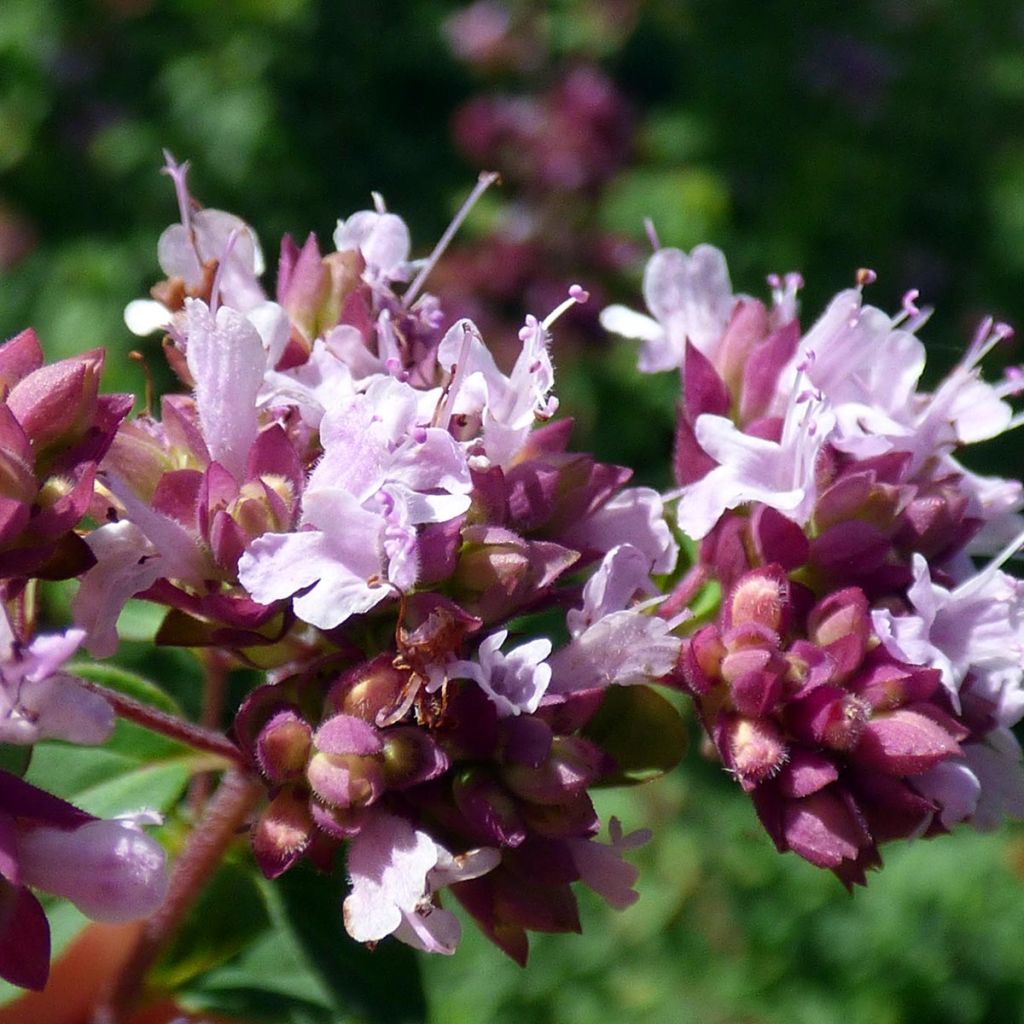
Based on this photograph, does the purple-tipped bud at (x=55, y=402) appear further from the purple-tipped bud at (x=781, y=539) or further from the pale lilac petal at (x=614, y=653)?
the purple-tipped bud at (x=781, y=539)

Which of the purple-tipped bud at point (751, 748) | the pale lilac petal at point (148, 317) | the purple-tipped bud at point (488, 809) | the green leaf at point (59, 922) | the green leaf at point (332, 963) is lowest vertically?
the green leaf at point (332, 963)

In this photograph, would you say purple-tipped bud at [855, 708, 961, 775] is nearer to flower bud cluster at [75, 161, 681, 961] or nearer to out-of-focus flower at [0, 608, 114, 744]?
flower bud cluster at [75, 161, 681, 961]

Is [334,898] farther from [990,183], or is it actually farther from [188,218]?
[990,183]

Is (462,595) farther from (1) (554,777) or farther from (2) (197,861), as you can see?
(2) (197,861)

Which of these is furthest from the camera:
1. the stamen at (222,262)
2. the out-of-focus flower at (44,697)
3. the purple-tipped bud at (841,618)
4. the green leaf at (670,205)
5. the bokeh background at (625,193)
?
the green leaf at (670,205)

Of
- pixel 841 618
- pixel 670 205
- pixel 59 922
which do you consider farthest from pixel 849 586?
pixel 670 205

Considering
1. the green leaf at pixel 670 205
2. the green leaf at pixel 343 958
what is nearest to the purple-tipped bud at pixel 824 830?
the green leaf at pixel 343 958
